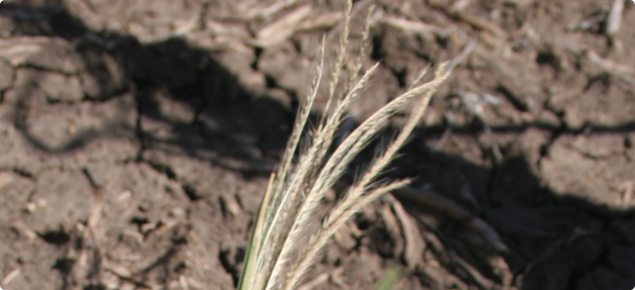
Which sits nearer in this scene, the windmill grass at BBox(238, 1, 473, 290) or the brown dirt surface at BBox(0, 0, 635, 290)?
the windmill grass at BBox(238, 1, 473, 290)

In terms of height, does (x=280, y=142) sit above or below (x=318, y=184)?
below

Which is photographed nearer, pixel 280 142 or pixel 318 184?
pixel 318 184

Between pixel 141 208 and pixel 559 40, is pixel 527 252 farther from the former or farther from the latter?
pixel 141 208

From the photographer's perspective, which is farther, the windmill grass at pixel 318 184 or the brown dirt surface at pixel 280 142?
the brown dirt surface at pixel 280 142

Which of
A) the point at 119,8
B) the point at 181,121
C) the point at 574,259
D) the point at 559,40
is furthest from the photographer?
the point at 559,40

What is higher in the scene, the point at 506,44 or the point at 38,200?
the point at 506,44

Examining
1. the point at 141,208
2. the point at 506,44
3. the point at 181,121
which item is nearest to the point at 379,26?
the point at 506,44

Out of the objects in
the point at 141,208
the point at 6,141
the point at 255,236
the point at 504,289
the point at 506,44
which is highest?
the point at 506,44

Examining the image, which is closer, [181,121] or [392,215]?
[392,215]
